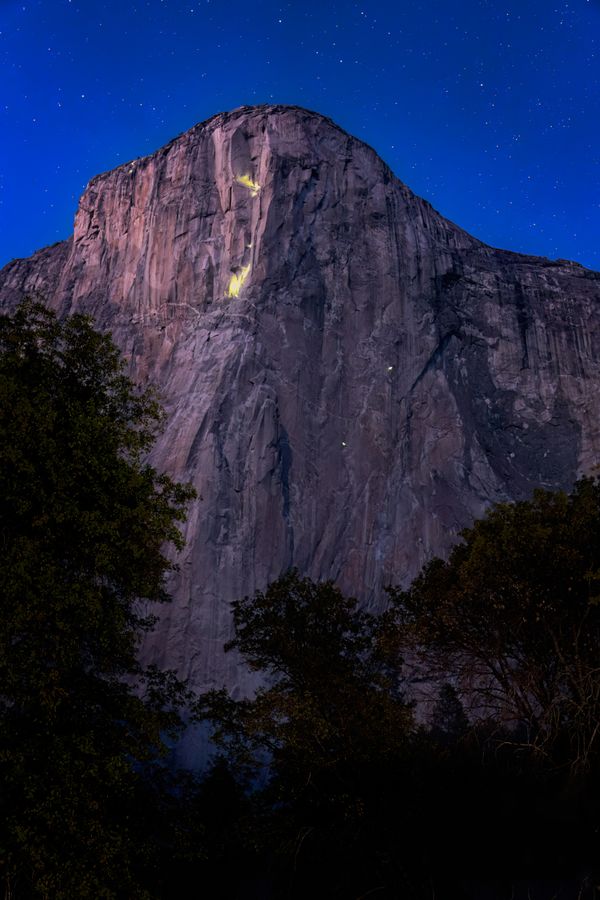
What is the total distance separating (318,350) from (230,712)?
41.7m

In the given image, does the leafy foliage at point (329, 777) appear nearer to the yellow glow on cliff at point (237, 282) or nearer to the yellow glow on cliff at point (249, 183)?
the yellow glow on cliff at point (237, 282)

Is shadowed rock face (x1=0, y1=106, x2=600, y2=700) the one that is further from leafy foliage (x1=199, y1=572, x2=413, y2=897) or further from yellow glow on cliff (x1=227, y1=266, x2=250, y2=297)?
leafy foliage (x1=199, y1=572, x2=413, y2=897)

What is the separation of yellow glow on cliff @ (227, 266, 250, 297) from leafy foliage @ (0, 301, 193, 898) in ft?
142

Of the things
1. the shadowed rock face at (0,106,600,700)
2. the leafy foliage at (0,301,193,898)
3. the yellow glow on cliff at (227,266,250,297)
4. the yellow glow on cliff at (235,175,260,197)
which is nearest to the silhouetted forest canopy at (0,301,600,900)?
the leafy foliage at (0,301,193,898)

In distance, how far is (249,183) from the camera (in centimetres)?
6128

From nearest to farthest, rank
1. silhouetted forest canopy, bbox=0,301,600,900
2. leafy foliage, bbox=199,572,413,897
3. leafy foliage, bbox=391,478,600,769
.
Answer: silhouetted forest canopy, bbox=0,301,600,900
leafy foliage, bbox=199,572,413,897
leafy foliage, bbox=391,478,600,769

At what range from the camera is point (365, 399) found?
2224 inches

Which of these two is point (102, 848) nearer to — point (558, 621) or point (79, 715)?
point (79, 715)

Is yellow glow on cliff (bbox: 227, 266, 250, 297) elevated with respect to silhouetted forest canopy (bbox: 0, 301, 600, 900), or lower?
elevated

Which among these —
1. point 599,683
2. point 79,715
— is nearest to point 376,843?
point 599,683

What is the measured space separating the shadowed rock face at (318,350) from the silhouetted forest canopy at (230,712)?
28497 millimetres

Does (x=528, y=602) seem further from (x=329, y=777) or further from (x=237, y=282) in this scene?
(x=237, y=282)

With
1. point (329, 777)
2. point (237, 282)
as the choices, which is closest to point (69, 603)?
point (329, 777)

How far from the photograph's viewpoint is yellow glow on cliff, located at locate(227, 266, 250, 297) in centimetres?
5775
